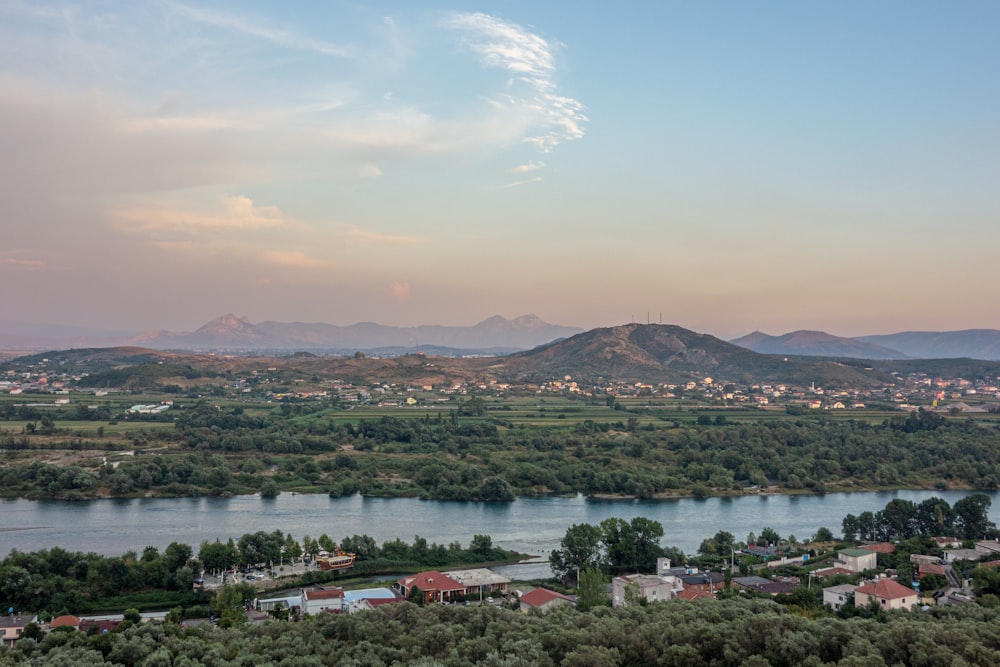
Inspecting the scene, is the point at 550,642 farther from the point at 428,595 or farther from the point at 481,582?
the point at 481,582

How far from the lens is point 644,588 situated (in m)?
13.5

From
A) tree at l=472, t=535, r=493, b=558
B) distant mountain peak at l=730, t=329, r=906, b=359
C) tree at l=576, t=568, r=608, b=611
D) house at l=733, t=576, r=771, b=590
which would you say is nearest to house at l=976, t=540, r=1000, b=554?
house at l=733, t=576, r=771, b=590

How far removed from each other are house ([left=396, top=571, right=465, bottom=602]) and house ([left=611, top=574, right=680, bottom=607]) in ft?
9.01

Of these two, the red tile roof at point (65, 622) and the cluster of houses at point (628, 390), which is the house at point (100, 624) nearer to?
the red tile roof at point (65, 622)

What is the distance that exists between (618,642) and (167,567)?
10029mm

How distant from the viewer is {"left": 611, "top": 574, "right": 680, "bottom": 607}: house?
13.1 meters

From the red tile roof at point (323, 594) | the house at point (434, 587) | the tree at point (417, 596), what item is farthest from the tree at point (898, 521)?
the red tile roof at point (323, 594)

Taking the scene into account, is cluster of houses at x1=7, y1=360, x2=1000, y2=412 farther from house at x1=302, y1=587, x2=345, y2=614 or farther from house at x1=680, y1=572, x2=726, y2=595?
house at x1=302, y1=587, x2=345, y2=614

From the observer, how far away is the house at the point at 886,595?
12273 millimetres

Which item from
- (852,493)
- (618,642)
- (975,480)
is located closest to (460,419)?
(852,493)

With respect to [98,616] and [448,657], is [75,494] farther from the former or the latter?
[448,657]

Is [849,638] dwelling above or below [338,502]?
above

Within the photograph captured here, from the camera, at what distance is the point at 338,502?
78.7 feet

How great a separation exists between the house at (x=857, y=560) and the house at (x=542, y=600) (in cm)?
642
